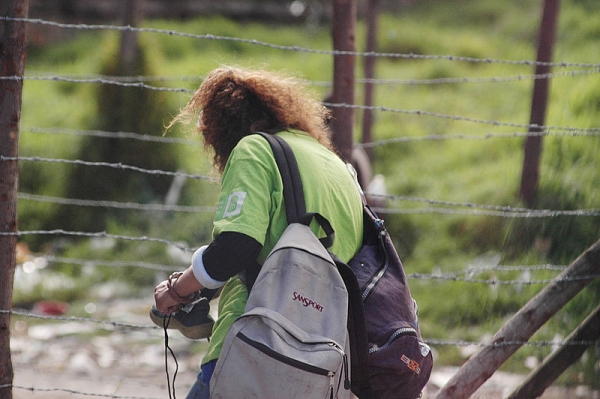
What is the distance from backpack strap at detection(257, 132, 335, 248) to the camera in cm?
224

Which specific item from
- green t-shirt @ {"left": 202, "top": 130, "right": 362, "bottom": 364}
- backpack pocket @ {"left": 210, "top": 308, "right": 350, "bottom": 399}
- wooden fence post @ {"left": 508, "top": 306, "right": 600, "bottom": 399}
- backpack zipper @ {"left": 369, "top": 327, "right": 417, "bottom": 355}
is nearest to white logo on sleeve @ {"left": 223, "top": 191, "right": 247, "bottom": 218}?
green t-shirt @ {"left": 202, "top": 130, "right": 362, "bottom": 364}

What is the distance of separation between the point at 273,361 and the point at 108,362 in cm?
347

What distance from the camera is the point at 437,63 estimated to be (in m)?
10.1

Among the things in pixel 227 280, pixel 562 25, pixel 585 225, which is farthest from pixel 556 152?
pixel 227 280

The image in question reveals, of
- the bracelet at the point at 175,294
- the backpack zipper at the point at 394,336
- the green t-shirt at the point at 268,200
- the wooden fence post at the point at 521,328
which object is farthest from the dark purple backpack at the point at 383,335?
the wooden fence post at the point at 521,328

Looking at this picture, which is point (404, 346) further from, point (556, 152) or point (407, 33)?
point (407, 33)

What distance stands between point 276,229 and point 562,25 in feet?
26.0

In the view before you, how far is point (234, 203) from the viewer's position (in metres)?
2.20

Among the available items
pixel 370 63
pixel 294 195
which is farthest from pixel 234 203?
pixel 370 63

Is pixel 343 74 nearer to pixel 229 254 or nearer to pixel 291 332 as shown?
pixel 229 254

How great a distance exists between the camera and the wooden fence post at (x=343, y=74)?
3627 mm

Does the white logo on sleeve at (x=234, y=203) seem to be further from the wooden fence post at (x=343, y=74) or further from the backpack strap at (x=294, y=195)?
the wooden fence post at (x=343, y=74)

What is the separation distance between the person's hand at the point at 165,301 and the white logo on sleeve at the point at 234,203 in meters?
0.37

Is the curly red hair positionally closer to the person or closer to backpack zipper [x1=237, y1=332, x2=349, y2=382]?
the person
